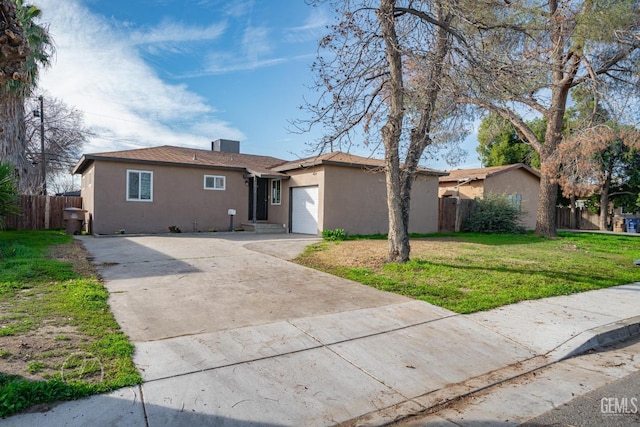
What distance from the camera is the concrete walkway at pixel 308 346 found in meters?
2.87

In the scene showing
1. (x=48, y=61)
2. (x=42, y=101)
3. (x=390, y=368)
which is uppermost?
(x=42, y=101)

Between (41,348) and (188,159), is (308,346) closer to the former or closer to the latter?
(41,348)

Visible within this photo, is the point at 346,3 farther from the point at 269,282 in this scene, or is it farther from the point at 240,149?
the point at 240,149

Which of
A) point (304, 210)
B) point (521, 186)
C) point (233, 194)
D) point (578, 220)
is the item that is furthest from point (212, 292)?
point (578, 220)

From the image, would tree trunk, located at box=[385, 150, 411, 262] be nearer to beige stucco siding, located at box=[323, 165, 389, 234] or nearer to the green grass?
the green grass

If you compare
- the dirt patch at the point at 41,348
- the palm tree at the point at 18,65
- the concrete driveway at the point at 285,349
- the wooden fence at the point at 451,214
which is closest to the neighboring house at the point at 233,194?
the wooden fence at the point at 451,214

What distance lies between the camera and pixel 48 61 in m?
13.0

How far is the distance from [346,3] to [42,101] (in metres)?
23.8

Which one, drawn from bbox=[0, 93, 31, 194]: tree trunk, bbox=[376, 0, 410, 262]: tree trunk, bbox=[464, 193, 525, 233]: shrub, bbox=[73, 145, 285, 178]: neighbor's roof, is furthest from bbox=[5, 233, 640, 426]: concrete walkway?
bbox=[0, 93, 31, 194]: tree trunk

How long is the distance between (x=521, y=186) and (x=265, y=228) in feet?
56.5

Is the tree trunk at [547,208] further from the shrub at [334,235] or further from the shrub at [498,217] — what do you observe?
the shrub at [334,235]

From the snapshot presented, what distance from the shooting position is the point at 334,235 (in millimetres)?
14477

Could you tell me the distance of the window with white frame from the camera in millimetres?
15352

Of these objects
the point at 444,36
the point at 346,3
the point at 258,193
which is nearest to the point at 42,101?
the point at 258,193
